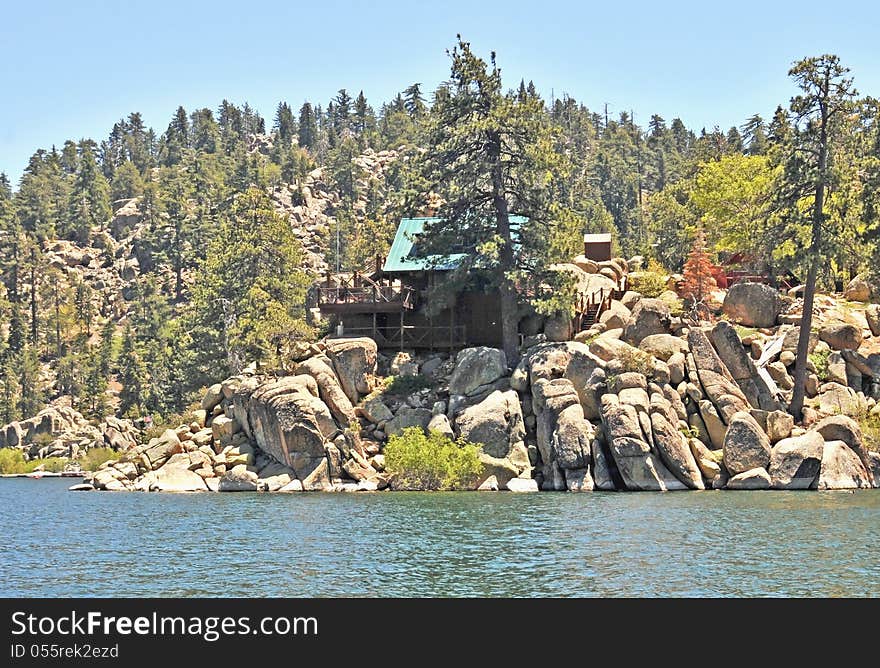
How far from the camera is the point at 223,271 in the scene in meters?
81.4

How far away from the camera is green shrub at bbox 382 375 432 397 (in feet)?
174

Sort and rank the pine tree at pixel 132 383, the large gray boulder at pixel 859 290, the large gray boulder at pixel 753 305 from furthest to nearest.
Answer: the pine tree at pixel 132 383
the large gray boulder at pixel 859 290
the large gray boulder at pixel 753 305

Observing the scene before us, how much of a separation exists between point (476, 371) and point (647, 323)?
8.84 m

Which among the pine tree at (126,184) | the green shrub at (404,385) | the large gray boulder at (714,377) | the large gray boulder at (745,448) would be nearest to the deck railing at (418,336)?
the green shrub at (404,385)

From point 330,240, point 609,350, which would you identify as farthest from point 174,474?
point 330,240

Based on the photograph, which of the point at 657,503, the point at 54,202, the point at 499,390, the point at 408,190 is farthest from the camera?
the point at 54,202

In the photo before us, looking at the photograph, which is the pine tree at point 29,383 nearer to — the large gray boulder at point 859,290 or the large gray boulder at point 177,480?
the large gray boulder at point 177,480

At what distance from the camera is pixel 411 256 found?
5553 centimetres

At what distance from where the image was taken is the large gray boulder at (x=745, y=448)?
4475cm

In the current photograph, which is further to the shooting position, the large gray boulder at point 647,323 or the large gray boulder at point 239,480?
the large gray boulder at point 647,323

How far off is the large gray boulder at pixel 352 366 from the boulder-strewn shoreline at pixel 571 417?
72 millimetres

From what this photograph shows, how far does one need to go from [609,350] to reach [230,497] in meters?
18.8

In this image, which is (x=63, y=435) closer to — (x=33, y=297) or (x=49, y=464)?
(x=49, y=464)
